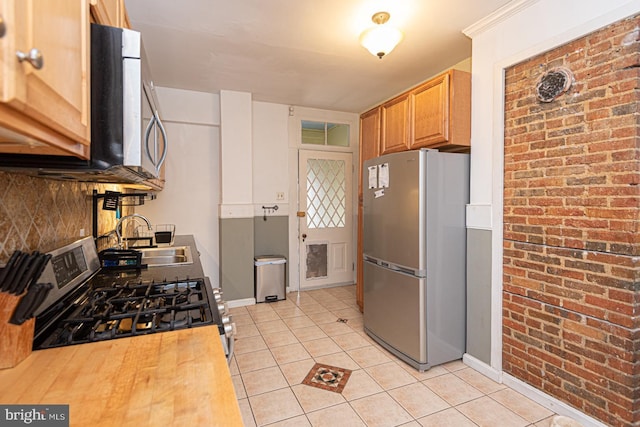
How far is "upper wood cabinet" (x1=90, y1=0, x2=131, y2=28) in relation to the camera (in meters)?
0.98

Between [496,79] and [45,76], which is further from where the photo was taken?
[496,79]

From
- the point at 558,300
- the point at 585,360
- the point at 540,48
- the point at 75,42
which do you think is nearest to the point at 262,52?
the point at 540,48

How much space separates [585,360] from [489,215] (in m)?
0.99

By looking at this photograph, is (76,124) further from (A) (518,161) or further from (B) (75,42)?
(A) (518,161)

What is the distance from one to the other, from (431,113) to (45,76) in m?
2.41

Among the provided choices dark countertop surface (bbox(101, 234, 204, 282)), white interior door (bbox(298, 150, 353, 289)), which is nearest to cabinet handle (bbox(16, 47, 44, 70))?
dark countertop surface (bbox(101, 234, 204, 282))

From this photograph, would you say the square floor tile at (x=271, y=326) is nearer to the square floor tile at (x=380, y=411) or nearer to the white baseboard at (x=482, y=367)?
the square floor tile at (x=380, y=411)

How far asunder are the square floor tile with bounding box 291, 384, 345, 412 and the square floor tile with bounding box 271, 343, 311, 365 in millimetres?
379

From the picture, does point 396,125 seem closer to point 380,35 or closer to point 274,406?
point 380,35

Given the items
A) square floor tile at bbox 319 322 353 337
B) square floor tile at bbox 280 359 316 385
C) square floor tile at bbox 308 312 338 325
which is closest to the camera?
square floor tile at bbox 280 359 316 385

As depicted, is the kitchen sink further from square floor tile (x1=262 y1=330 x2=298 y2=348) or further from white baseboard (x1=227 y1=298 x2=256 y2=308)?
white baseboard (x1=227 y1=298 x2=256 y2=308)

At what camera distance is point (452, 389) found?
2186 millimetres

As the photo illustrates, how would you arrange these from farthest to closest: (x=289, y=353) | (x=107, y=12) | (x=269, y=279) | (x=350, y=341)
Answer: (x=269, y=279) < (x=350, y=341) < (x=289, y=353) < (x=107, y=12)

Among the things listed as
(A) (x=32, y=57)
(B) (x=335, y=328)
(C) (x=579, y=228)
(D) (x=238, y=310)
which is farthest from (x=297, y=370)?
(A) (x=32, y=57)
